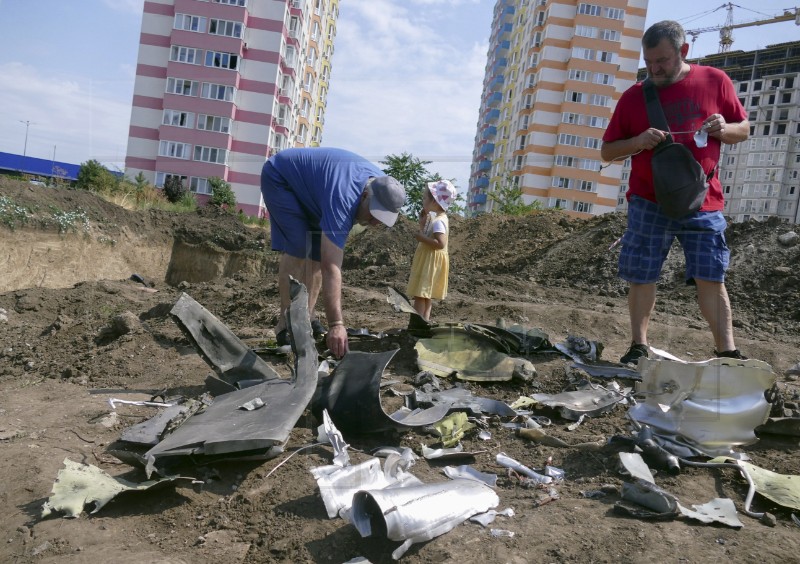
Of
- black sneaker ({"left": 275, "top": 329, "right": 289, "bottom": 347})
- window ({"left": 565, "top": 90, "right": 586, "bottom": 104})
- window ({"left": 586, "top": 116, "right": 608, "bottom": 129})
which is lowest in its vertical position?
black sneaker ({"left": 275, "top": 329, "right": 289, "bottom": 347})

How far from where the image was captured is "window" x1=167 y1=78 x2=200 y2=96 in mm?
38812

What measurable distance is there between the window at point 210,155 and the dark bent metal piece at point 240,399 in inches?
1455

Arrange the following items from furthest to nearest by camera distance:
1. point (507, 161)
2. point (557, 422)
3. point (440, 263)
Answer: point (507, 161)
point (440, 263)
point (557, 422)

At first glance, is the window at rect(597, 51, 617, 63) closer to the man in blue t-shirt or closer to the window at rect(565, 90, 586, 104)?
the window at rect(565, 90, 586, 104)

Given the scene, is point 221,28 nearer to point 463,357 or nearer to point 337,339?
point 463,357

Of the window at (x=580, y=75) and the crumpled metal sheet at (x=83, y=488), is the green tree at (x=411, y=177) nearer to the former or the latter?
the crumpled metal sheet at (x=83, y=488)

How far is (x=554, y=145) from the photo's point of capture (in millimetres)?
54688

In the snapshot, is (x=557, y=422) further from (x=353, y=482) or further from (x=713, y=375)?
(x=353, y=482)

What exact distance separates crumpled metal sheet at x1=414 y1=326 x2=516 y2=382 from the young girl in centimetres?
129

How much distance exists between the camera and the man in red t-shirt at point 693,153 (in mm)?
3559

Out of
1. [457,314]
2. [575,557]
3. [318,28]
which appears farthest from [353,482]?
[318,28]

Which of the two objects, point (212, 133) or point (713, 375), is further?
point (212, 133)

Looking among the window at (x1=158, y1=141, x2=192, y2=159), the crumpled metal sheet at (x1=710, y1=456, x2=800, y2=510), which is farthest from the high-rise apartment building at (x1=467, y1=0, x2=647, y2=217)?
the crumpled metal sheet at (x1=710, y1=456, x2=800, y2=510)

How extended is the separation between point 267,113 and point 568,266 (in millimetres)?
33380
